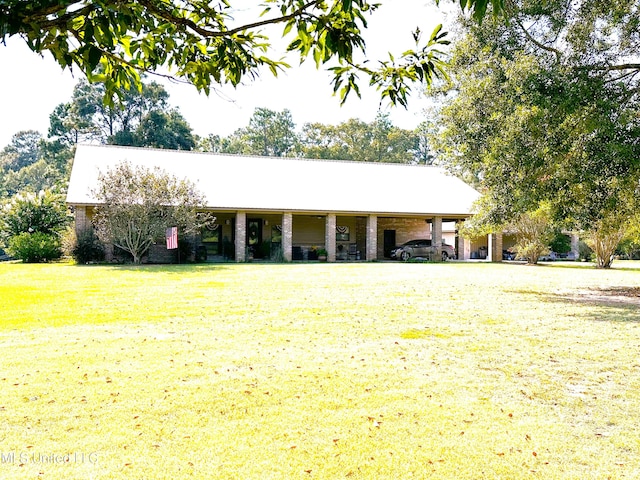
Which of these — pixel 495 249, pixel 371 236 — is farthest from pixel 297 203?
pixel 495 249

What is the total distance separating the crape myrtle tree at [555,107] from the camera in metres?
11.7

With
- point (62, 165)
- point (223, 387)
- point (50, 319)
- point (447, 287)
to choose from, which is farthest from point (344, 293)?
point (62, 165)

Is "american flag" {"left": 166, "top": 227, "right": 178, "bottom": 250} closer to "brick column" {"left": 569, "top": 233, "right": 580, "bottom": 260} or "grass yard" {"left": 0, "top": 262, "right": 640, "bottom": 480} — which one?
"grass yard" {"left": 0, "top": 262, "right": 640, "bottom": 480}

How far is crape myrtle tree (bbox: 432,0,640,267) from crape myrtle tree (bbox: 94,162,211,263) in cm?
1406

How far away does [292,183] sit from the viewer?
104 ft

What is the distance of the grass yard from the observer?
3.53 m

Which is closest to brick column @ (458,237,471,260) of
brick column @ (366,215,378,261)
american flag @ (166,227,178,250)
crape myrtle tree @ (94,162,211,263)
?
brick column @ (366,215,378,261)

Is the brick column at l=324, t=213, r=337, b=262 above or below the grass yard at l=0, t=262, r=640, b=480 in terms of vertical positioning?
above

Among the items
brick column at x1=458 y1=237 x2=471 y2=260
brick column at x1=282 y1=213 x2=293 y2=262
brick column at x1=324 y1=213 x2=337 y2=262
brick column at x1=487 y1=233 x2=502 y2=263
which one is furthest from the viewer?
A: brick column at x1=458 y1=237 x2=471 y2=260

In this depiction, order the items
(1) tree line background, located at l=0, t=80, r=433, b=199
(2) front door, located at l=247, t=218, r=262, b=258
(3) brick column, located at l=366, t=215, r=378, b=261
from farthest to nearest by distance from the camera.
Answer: (1) tree line background, located at l=0, t=80, r=433, b=199
(2) front door, located at l=247, t=218, r=262, b=258
(3) brick column, located at l=366, t=215, r=378, b=261

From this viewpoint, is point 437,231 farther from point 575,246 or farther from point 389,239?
point 575,246

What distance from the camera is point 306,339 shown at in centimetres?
739

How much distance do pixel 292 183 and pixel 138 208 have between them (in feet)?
36.0

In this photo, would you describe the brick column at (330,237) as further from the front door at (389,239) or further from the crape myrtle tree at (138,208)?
the crape myrtle tree at (138,208)
